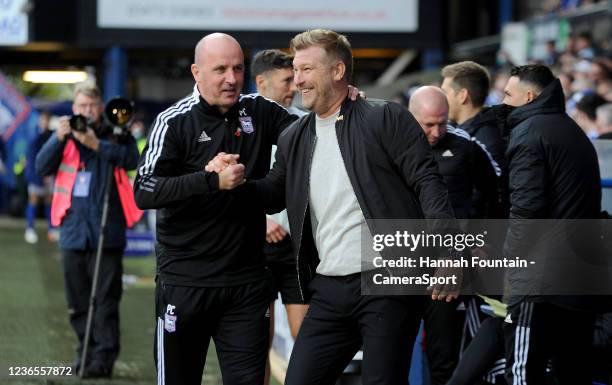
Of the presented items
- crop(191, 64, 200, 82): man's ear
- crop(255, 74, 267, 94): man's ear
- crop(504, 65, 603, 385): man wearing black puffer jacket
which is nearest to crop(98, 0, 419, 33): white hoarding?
crop(255, 74, 267, 94): man's ear

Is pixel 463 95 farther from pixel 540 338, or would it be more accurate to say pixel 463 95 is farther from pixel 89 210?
pixel 89 210

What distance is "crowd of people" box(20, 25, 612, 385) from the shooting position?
17.8 feet

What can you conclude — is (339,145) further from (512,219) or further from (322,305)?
(512,219)

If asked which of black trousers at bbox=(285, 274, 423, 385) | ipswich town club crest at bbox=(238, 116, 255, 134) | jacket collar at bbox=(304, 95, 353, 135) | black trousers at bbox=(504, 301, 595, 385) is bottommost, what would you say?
black trousers at bbox=(504, 301, 595, 385)

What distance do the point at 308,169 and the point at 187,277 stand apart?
837 mm

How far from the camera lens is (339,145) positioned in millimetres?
5500

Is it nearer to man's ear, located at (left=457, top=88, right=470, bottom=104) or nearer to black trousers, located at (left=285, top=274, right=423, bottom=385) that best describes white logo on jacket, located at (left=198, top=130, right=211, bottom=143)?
black trousers, located at (left=285, top=274, right=423, bottom=385)

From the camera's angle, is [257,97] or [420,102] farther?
[420,102]

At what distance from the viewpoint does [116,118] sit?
9031mm

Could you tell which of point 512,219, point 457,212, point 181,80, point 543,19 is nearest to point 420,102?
point 457,212

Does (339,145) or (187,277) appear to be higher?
(339,145)

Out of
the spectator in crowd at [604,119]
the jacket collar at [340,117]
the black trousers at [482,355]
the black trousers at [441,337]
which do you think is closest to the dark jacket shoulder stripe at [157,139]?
the jacket collar at [340,117]

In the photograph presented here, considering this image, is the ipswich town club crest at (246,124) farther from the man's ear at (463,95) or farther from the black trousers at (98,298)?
the black trousers at (98,298)

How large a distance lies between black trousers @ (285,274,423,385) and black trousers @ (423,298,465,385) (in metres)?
1.77
